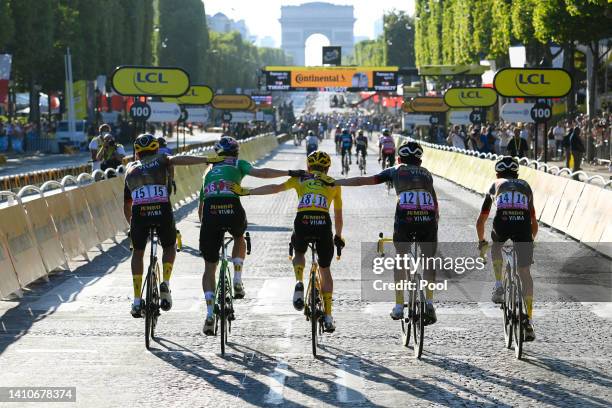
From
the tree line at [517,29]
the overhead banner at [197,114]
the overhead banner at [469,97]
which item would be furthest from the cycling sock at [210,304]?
the overhead banner at [197,114]

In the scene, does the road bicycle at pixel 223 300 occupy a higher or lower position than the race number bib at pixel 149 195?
lower

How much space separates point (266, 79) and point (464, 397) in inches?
3424

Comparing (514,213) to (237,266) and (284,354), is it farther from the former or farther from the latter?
(237,266)

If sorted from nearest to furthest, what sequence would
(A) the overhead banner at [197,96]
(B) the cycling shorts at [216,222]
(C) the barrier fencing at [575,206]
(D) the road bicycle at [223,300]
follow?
(D) the road bicycle at [223,300] → (B) the cycling shorts at [216,222] → (C) the barrier fencing at [575,206] → (A) the overhead banner at [197,96]

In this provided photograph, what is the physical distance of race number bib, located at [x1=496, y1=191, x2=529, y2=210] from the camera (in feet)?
33.4

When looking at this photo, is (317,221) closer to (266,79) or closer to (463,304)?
(463,304)

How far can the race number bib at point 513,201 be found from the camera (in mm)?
10195

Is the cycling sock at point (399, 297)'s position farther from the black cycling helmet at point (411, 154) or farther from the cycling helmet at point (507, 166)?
the cycling helmet at point (507, 166)

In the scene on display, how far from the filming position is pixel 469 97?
46250mm

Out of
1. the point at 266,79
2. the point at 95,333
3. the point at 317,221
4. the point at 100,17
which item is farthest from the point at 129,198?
the point at 266,79

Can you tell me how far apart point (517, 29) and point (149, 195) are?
3677 cm

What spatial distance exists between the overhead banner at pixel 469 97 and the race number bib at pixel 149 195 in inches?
1419

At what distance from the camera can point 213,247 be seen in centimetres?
1045

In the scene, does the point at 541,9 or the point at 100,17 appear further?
the point at 100,17
